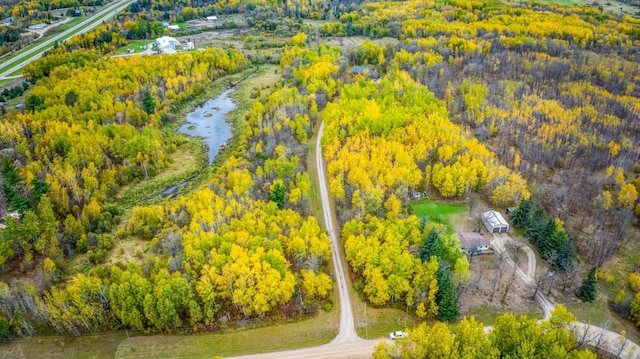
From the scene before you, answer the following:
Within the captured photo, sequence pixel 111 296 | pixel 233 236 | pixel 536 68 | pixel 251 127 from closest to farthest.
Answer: pixel 111 296 < pixel 233 236 < pixel 251 127 < pixel 536 68

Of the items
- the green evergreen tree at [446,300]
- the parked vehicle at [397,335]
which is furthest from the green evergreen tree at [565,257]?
the parked vehicle at [397,335]

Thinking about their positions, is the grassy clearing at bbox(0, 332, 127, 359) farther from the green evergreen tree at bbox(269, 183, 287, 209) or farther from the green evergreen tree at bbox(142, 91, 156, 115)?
the green evergreen tree at bbox(142, 91, 156, 115)

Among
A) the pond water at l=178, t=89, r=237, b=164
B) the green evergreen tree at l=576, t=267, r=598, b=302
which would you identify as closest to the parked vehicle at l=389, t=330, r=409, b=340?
the green evergreen tree at l=576, t=267, r=598, b=302

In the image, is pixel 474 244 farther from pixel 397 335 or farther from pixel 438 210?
pixel 397 335

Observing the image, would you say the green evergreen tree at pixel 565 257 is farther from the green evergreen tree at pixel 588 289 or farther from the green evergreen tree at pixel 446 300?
the green evergreen tree at pixel 446 300

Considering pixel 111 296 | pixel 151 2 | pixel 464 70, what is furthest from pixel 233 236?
pixel 151 2

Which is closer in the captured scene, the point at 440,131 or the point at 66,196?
the point at 66,196

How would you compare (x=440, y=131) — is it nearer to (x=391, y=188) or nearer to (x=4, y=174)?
(x=391, y=188)
